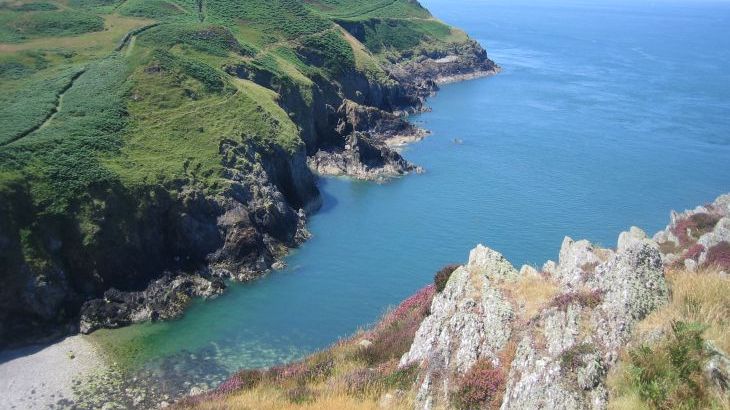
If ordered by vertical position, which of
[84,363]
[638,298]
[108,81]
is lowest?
[84,363]

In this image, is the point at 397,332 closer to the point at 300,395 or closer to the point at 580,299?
the point at 300,395

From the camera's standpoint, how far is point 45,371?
134 ft

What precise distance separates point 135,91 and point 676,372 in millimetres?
69272

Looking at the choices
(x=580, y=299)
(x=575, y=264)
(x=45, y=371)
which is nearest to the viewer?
(x=580, y=299)

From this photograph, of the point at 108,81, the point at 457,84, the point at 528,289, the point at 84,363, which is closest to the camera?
the point at 528,289

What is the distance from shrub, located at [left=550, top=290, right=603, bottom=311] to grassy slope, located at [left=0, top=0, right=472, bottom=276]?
142 feet

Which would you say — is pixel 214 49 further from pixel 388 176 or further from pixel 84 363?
pixel 84 363

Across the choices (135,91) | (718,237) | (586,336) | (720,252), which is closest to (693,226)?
(718,237)

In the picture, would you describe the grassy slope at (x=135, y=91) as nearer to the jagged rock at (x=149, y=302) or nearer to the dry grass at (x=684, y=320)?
the jagged rock at (x=149, y=302)

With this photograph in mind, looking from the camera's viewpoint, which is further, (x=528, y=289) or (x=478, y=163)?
(x=478, y=163)

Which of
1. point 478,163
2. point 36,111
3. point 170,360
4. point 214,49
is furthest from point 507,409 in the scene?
point 214,49

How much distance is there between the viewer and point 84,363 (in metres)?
41.8

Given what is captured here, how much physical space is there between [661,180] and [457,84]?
270 ft

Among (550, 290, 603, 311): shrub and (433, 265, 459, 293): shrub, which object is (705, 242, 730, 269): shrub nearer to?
(433, 265, 459, 293): shrub
